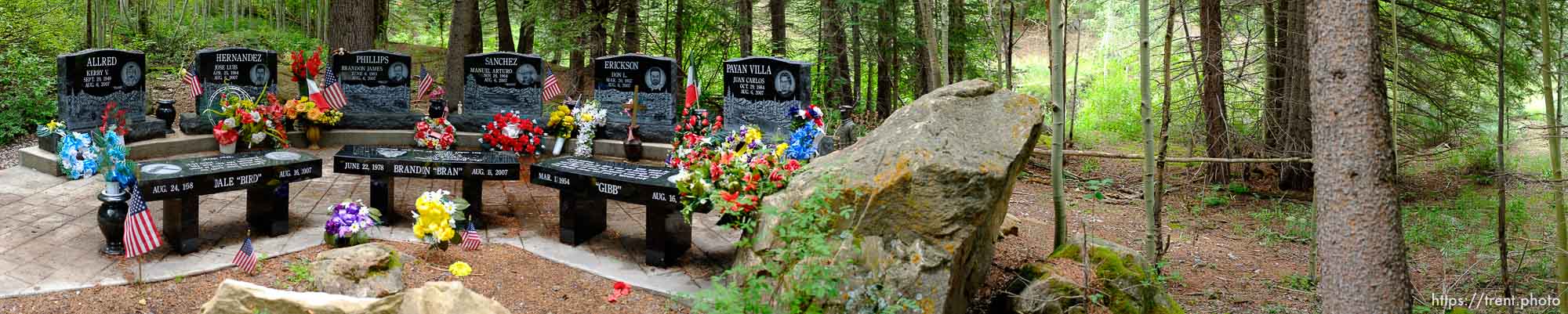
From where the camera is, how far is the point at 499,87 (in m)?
11.6

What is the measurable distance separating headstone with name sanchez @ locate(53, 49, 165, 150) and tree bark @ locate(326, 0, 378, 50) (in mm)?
3326

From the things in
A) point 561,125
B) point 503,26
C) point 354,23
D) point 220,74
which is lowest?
point 561,125

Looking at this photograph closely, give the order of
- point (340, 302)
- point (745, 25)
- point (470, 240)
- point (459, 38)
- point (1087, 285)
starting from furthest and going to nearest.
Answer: point (745, 25) < point (459, 38) < point (470, 240) < point (1087, 285) < point (340, 302)

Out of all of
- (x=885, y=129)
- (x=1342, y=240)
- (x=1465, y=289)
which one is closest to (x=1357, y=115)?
(x=1342, y=240)

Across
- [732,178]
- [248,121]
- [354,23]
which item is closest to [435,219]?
[732,178]

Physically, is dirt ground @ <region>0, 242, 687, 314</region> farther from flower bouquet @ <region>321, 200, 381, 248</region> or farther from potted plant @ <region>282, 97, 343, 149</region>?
potted plant @ <region>282, 97, 343, 149</region>

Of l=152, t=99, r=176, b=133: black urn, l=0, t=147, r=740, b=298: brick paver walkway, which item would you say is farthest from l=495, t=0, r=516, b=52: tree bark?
l=0, t=147, r=740, b=298: brick paver walkway

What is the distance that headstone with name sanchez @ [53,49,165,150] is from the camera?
392 inches

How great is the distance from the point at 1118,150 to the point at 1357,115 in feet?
35.4

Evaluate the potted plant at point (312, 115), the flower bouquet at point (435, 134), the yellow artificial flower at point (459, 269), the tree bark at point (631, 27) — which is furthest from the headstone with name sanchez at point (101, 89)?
the tree bark at point (631, 27)

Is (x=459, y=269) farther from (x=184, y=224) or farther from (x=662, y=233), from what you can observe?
(x=184, y=224)

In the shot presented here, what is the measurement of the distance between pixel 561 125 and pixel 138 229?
487 cm

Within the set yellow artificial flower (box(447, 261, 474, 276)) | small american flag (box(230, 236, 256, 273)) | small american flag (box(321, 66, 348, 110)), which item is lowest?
yellow artificial flower (box(447, 261, 474, 276))

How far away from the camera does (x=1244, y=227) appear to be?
11.2 meters
